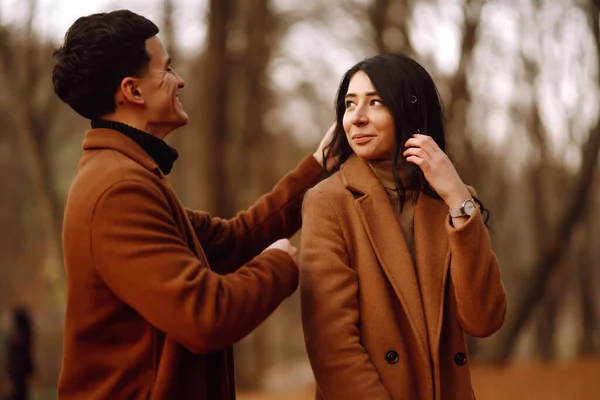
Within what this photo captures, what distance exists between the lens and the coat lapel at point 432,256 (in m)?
2.90

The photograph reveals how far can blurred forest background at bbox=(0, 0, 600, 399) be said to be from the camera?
11.0 meters

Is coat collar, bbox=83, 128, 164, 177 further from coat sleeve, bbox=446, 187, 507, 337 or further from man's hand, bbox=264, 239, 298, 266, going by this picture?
coat sleeve, bbox=446, 187, 507, 337

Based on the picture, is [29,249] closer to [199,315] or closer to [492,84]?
[492,84]

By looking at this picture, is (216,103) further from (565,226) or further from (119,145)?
(119,145)

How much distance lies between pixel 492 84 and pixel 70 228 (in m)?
13.2

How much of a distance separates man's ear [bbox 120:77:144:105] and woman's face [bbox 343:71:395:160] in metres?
0.87

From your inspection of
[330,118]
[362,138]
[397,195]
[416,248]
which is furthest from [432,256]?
[330,118]

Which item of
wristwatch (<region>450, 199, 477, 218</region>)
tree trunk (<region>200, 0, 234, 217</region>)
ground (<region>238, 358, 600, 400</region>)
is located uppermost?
tree trunk (<region>200, 0, 234, 217</region>)

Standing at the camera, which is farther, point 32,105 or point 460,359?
point 32,105

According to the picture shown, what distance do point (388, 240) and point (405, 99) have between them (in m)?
0.60

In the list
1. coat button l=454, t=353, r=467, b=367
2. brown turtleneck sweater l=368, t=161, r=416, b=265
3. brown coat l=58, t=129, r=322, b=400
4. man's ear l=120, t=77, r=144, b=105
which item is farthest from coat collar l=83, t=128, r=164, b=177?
coat button l=454, t=353, r=467, b=367

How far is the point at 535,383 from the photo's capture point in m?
10.0

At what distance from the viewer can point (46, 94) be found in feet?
51.3

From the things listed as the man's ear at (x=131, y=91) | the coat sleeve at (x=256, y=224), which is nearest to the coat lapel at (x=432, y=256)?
the coat sleeve at (x=256, y=224)
